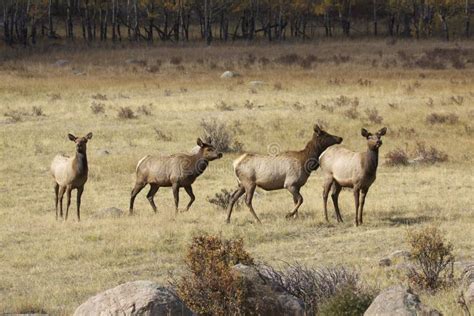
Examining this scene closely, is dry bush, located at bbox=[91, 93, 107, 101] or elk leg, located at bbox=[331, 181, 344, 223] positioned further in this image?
dry bush, located at bbox=[91, 93, 107, 101]

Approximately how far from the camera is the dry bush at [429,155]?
950 inches

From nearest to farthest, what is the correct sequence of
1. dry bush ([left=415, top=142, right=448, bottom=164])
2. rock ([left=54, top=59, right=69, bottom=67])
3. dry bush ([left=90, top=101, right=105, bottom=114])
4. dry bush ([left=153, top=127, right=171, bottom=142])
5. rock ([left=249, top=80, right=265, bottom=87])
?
dry bush ([left=415, top=142, right=448, bottom=164]) < dry bush ([left=153, top=127, right=171, bottom=142]) < dry bush ([left=90, top=101, right=105, bottom=114]) < rock ([left=249, top=80, right=265, bottom=87]) < rock ([left=54, top=59, right=69, bottom=67])

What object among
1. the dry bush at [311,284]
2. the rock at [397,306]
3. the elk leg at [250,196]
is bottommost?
the elk leg at [250,196]

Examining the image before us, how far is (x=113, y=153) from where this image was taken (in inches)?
1018

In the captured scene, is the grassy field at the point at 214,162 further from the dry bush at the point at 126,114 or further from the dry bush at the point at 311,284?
the dry bush at the point at 311,284

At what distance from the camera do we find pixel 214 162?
81.0ft

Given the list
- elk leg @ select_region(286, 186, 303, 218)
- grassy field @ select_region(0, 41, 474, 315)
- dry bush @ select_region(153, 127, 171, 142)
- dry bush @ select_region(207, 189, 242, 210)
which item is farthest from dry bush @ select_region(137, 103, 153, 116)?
elk leg @ select_region(286, 186, 303, 218)

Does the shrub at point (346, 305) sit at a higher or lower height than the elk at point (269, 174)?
higher

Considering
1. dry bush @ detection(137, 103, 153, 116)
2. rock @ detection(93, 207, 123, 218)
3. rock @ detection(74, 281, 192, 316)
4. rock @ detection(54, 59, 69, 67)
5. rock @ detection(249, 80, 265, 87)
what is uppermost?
rock @ detection(74, 281, 192, 316)

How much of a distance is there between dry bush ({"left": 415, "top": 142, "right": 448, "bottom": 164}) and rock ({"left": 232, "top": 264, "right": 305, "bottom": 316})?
53.1ft

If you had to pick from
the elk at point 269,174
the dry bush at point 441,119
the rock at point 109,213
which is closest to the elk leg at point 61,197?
the rock at point 109,213

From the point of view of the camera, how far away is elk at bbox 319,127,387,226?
1581 centimetres

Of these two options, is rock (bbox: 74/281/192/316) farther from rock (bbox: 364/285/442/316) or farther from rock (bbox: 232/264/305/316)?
rock (bbox: 364/285/442/316)

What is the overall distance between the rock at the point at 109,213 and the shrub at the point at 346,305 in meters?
9.29
